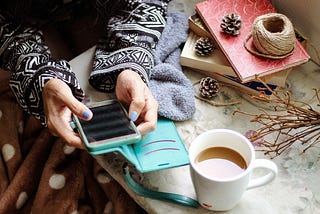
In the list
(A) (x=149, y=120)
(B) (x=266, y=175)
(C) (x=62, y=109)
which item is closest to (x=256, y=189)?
(B) (x=266, y=175)

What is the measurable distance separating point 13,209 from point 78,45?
1.12 ft

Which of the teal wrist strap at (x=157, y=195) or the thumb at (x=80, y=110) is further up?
the thumb at (x=80, y=110)

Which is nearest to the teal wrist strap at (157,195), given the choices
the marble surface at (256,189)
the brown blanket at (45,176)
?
the marble surface at (256,189)

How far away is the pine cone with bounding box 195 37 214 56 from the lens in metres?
0.86

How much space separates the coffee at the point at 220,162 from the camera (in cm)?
68

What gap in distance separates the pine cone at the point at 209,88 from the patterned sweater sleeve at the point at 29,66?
0.20 meters

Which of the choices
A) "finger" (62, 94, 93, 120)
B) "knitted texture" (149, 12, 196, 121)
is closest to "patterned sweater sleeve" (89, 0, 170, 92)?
"knitted texture" (149, 12, 196, 121)

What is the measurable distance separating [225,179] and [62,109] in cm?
28

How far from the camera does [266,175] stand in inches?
27.6

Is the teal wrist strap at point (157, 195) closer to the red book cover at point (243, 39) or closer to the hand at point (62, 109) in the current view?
the hand at point (62, 109)

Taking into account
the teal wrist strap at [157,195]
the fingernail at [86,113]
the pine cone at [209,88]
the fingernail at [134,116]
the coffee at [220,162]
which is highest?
the fingernail at [86,113]

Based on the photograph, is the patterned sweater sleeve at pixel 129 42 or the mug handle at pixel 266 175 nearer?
the mug handle at pixel 266 175

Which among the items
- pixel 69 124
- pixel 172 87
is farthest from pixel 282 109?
pixel 69 124

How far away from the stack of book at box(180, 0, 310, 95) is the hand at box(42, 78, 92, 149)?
0.21 meters
